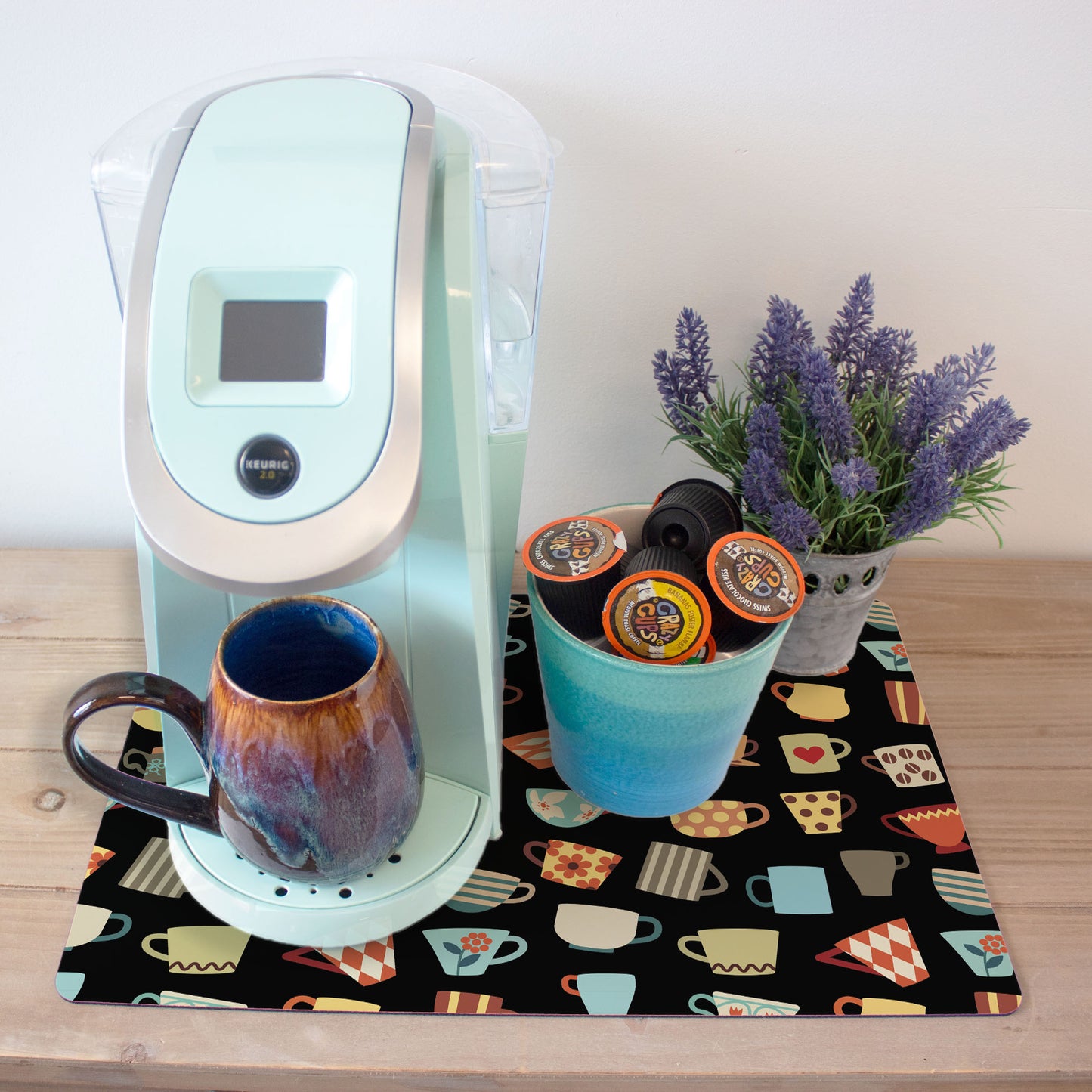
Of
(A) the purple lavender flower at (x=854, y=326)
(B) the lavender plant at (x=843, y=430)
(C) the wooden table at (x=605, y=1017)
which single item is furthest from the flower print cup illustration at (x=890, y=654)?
(A) the purple lavender flower at (x=854, y=326)

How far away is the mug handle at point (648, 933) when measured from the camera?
1.68 ft

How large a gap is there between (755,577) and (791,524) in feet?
0.22

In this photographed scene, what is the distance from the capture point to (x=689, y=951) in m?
0.51

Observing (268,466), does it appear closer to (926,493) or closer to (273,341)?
(273,341)

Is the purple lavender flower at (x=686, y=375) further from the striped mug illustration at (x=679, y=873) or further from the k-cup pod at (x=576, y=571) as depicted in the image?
the striped mug illustration at (x=679, y=873)

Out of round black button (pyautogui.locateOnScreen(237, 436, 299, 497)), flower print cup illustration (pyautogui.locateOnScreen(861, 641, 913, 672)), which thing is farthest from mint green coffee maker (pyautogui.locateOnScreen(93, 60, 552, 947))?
flower print cup illustration (pyautogui.locateOnScreen(861, 641, 913, 672))

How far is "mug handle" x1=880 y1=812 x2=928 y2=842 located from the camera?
22.9 inches

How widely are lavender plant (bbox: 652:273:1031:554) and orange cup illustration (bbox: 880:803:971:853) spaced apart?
170mm

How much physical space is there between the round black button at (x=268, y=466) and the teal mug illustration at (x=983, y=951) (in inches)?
17.0

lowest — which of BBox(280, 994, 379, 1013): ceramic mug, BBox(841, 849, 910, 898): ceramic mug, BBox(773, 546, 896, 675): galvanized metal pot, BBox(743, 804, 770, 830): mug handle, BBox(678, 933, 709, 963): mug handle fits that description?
BBox(280, 994, 379, 1013): ceramic mug

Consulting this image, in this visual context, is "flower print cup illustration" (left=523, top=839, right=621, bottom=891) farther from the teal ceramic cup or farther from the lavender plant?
the lavender plant

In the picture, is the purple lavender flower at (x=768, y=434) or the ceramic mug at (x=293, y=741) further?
the purple lavender flower at (x=768, y=434)

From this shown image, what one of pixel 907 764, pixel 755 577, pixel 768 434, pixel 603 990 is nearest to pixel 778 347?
pixel 768 434

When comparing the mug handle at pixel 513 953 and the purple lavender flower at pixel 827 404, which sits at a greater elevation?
the purple lavender flower at pixel 827 404
